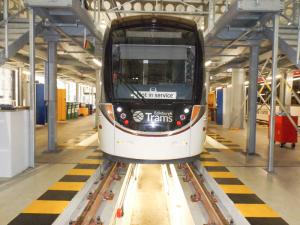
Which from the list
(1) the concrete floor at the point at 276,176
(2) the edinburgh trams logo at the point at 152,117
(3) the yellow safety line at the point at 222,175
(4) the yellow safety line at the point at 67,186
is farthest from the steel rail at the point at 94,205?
(1) the concrete floor at the point at 276,176

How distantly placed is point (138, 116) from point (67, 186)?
5.61 ft

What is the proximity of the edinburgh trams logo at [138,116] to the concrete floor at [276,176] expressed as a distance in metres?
2.27

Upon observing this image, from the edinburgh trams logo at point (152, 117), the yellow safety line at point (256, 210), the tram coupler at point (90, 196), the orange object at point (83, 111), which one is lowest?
the yellow safety line at point (256, 210)

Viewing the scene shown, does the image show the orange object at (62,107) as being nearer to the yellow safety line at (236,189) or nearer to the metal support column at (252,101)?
the metal support column at (252,101)

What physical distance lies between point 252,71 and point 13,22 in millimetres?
6192

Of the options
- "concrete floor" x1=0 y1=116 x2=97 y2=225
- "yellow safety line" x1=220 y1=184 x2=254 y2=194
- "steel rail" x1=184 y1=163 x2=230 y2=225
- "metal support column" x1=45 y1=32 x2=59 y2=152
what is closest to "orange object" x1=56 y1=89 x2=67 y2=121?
"concrete floor" x1=0 y1=116 x2=97 y2=225

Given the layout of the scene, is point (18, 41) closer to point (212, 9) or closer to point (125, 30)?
point (125, 30)

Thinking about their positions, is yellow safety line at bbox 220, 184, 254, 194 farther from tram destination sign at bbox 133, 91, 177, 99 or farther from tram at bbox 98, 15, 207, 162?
tram destination sign at bbox 133, 91, 177, 99

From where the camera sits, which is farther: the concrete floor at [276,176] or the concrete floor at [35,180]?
the concrete floor at [276,176]

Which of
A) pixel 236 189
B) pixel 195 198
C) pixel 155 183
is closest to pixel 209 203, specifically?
pixel 195 198

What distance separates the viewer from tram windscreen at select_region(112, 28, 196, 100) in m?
5.50

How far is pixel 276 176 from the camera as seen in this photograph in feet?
20.2

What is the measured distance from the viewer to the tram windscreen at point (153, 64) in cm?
550

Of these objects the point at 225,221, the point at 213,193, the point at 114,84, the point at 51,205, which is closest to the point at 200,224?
the point at 225,221
